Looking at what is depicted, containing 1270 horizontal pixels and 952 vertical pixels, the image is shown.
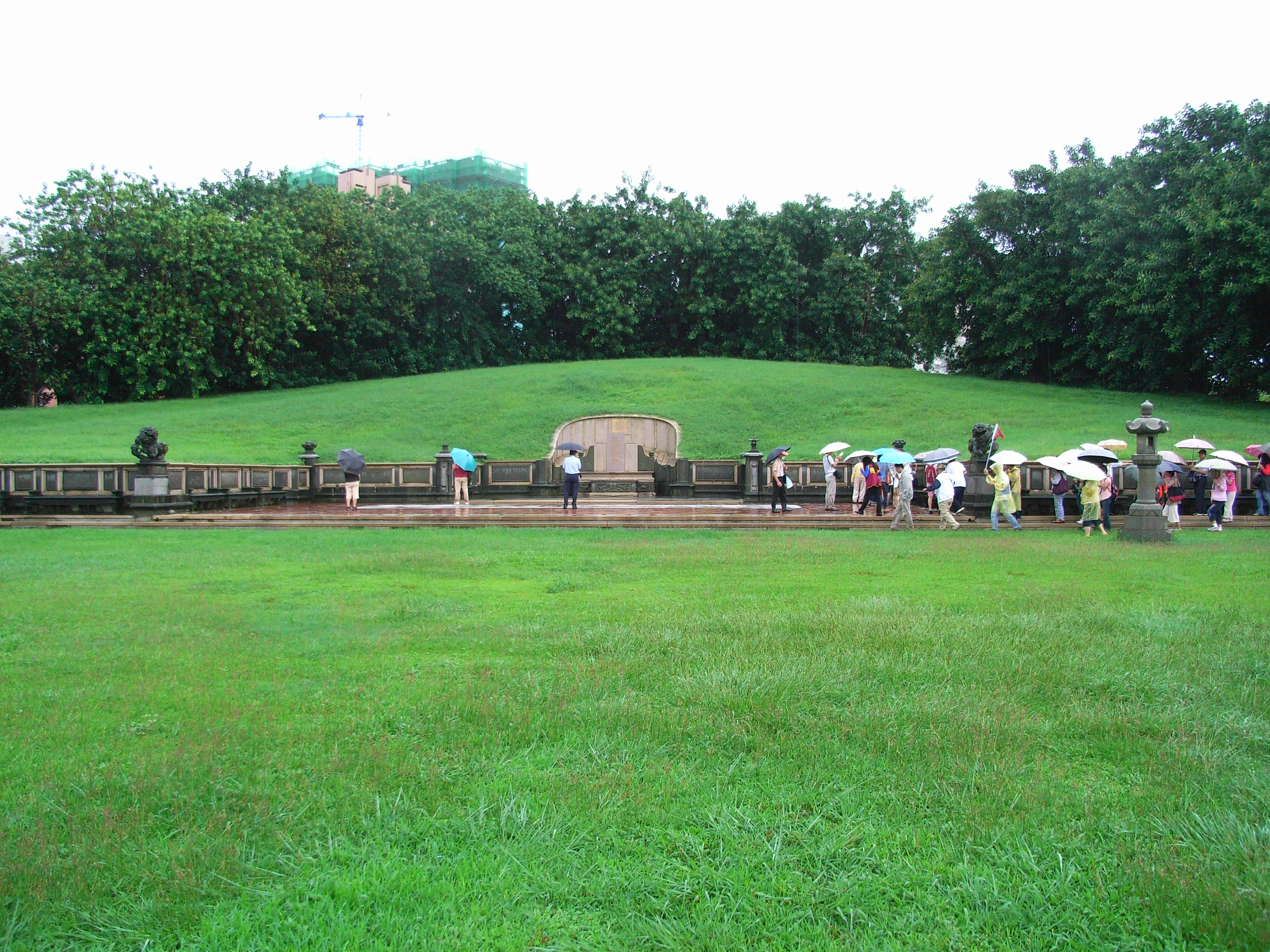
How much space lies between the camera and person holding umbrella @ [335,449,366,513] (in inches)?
762

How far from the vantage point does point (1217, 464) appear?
16.6 m

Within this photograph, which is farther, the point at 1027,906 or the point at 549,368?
the point at 549,368

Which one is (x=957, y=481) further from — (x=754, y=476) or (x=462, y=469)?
(x=462, y=469)

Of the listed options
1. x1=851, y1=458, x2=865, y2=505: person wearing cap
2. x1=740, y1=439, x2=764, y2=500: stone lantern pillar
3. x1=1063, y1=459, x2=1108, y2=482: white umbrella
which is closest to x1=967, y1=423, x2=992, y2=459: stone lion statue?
x1=851, y1=458, x2=865, y2=505: person wearing cap

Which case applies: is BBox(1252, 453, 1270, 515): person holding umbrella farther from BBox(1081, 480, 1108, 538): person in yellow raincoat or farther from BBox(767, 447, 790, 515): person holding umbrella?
BBox(767, 447, 790, 515): person holding umbrella

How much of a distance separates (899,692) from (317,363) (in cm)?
4878

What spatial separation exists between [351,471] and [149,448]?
4.10 m

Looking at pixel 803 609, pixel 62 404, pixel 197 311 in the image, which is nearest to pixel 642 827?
pixel 803 609

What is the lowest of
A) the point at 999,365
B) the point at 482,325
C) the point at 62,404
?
the point at 62,404

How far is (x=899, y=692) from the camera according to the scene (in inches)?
193

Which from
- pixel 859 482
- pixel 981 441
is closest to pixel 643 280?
pixel 859 482

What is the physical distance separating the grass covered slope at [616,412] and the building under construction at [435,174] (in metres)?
53.3

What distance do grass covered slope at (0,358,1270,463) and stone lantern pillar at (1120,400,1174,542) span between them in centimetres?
1255

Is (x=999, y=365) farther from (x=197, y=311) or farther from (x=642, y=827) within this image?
(x=642, y=827)
